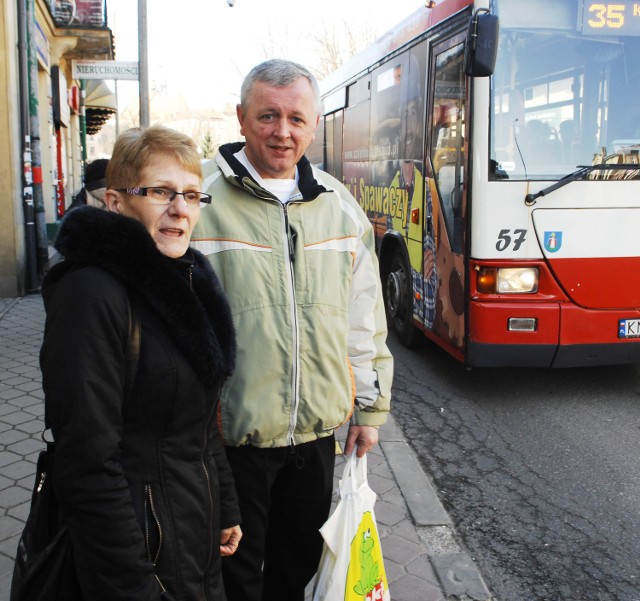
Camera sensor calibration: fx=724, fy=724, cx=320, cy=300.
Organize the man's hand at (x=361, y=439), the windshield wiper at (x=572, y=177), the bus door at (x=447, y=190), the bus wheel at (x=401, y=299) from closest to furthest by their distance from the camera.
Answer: the man's hand at (x=361, y=439) < the windshield wiper at (x=572, y=177) < the bus door at (x=447, y=190) < the bus wheel at (x=401, y=299)

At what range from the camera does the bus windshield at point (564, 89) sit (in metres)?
4.92

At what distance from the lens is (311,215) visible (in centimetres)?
223

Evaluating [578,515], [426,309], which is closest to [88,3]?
[426,309]

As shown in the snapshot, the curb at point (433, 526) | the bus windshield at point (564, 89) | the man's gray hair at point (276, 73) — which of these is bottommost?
the curb at point (433, 526)

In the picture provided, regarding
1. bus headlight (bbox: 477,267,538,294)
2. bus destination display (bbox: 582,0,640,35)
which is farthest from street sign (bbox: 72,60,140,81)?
bus headlight (bbox: 477,267,538,294)

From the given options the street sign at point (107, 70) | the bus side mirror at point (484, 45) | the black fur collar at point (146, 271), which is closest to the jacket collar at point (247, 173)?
the black fur collar at point (146, 271)

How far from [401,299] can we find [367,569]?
185 inches

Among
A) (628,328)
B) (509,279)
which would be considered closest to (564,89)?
(509,279)

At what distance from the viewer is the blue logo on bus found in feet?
16.1

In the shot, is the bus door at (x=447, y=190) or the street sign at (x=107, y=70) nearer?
the bus door at (x=447, y=190)

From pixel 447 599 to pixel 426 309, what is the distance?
3.35 m

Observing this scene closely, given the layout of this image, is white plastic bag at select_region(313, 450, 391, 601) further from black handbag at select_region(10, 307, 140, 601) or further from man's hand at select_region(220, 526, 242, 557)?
black handbag at select_region(10, 307, 140, 601)

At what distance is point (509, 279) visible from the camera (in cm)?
496

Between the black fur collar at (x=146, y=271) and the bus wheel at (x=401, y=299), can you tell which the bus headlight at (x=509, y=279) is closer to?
the bus wheel at (x=401, y=299)
